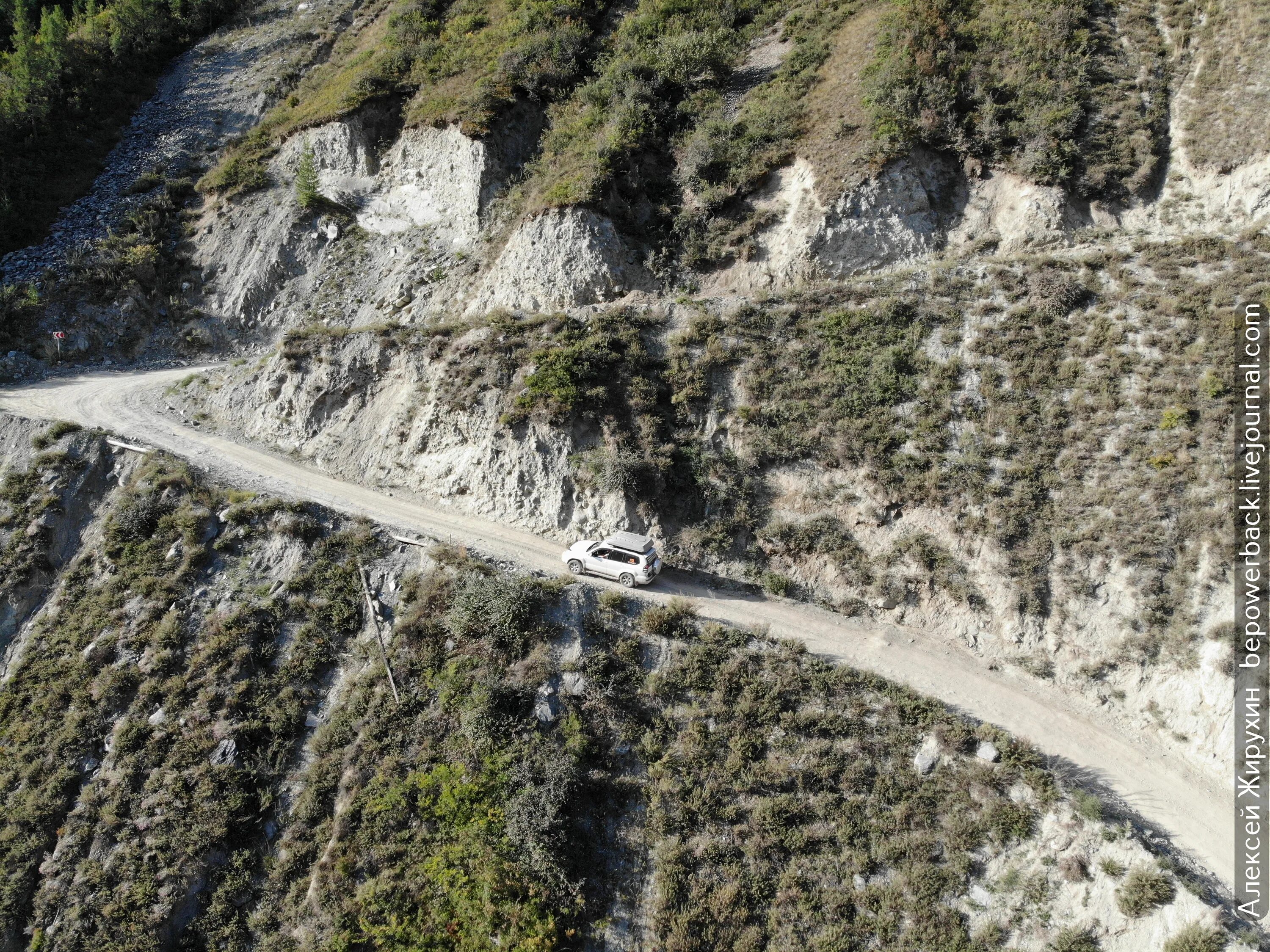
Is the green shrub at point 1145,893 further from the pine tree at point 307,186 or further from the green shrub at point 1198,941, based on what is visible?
the pine tree at point 307,186

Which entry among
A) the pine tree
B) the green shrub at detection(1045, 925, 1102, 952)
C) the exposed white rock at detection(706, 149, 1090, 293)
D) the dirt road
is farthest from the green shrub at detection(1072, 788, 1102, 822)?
the pine tree

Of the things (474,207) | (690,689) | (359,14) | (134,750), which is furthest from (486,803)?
(359,14)

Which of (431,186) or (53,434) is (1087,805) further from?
(431,186)

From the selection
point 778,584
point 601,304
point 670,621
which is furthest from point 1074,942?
point 601,304

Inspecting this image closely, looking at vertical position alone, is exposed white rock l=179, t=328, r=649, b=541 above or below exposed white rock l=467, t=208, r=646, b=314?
below

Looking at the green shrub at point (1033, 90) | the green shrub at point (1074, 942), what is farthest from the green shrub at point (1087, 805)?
the green shrub at point (1033, 90)

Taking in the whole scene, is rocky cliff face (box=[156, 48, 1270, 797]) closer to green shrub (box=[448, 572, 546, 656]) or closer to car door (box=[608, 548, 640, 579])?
car door (box=[608, 548, 640, 579])
